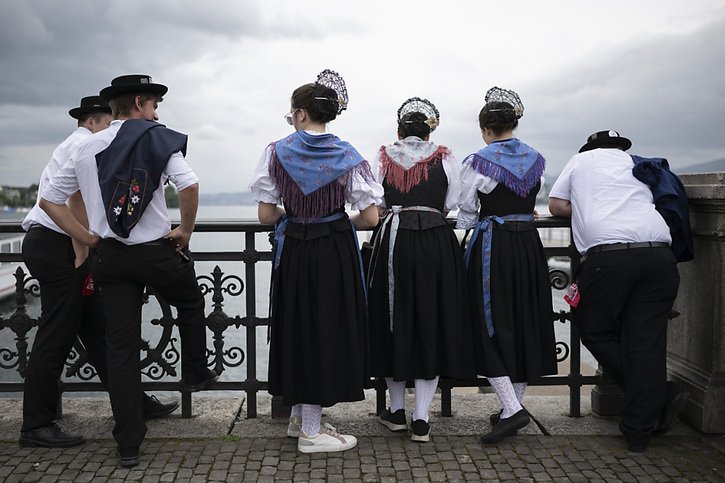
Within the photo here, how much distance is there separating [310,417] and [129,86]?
6.71ft

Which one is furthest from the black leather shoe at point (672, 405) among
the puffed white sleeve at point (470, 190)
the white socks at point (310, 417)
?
the white socks at point (310, 417)

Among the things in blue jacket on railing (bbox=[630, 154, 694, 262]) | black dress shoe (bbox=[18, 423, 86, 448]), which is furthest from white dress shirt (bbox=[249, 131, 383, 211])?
black dress shoe (bbox=[18, 423, 86, 448])

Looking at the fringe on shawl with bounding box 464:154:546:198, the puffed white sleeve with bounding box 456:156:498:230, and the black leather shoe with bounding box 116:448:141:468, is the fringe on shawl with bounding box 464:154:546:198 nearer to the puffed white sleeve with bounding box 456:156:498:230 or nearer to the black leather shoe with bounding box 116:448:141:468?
the puffed white sleeve with bounding box 456:156:498:230

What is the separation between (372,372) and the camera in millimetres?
3875

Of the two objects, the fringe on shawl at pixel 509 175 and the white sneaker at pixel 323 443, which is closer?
the white sneaker at pixel 323 443

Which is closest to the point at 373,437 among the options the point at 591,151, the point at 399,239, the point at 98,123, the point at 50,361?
the point at 399,239

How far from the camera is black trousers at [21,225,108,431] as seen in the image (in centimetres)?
366

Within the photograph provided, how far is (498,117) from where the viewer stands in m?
3.88

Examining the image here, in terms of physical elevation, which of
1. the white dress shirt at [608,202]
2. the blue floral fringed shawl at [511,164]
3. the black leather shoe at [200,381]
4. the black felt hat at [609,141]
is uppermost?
the black felt hat at [609,141]

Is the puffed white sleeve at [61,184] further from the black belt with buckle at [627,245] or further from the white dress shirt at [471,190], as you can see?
the black belt with buckle at [627,245]

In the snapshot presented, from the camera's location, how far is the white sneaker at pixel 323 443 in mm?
3619

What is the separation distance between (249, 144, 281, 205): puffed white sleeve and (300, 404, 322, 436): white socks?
1188 mm

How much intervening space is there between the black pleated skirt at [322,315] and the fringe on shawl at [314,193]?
3.9 inches

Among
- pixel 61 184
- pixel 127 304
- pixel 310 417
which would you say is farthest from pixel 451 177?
pixel 61 184
